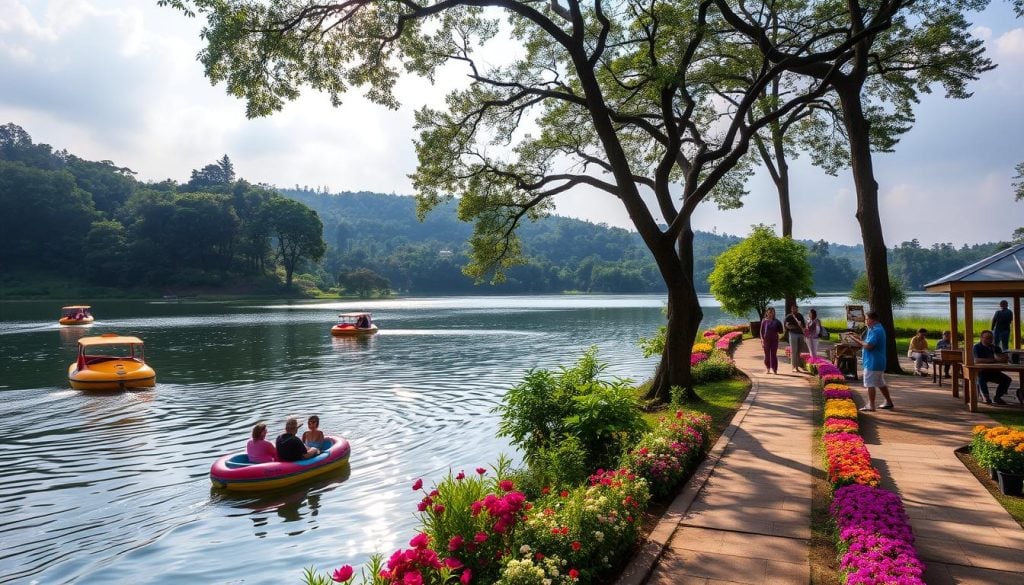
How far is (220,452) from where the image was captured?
1341cm

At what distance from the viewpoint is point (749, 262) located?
2753 centimetres

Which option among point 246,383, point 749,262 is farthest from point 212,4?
point 749,262

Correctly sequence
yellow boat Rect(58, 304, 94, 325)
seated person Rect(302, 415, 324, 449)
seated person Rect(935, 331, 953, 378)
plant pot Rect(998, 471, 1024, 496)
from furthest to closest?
yellow boat Rect(58, 304, 94, 325), seated person Rect(935, 331, 953, 378), seated person Rect(302, 415, 324, 449), plant pot Rect(998, 471, 1024, 496)

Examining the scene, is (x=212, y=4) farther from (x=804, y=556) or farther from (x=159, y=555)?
(x=804, y=556)

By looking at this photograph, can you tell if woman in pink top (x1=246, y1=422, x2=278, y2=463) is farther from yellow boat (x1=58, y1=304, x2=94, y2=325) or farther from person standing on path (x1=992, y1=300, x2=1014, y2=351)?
yellow boat (x1=58, y1=304, x2=94, y2=325)

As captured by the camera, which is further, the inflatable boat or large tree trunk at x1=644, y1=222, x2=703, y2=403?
large tree trunk at x1=644, y1=222, x2=703, y2=403

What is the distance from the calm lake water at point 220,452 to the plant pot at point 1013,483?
25.8 ft

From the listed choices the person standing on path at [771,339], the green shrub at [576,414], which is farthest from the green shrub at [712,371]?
the green shrub at [576,414]

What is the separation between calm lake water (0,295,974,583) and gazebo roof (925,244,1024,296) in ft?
32.9

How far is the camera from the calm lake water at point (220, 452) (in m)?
8.35

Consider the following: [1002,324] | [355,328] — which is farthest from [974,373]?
[355,328]

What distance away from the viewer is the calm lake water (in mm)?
8352

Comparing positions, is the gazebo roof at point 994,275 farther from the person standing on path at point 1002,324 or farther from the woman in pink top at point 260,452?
the woman in pink top at point 260,452

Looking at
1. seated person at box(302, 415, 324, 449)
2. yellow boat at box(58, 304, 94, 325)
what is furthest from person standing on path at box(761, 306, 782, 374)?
yellow boat at box(58, 304, 94, 325)
